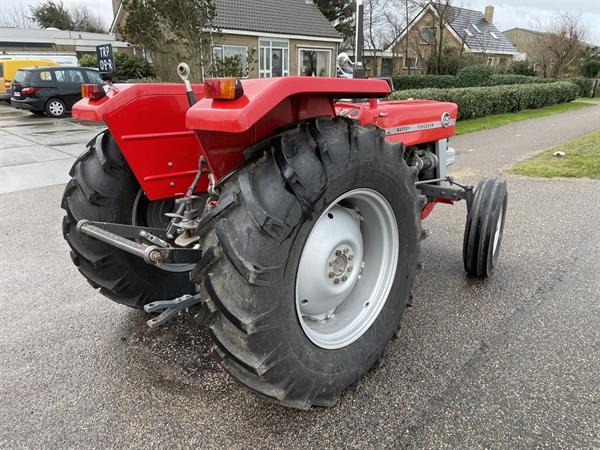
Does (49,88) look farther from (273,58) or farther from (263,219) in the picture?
(263,219)

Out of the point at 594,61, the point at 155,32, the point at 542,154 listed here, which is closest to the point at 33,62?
the point at 155,32

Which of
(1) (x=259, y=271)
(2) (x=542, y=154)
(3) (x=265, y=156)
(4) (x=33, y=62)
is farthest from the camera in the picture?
(4) (x=33, y=62)

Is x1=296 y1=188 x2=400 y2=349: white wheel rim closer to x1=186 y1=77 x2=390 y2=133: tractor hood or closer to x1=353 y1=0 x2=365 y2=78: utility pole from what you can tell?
x1=186 y1=77 x2=390 y2=133: tractor hood

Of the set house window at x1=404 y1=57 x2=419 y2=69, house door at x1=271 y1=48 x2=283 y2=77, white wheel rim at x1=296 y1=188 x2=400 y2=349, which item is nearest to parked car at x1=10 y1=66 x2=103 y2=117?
house door at x1=271 y1=48 x2=283 y2=77

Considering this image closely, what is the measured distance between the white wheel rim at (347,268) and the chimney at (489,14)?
4197 cm

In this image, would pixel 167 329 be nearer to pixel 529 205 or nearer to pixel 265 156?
pixel 265 156

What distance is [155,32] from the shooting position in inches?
423

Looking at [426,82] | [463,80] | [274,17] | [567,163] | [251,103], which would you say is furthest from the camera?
[274,17]

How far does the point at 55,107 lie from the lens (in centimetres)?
1511

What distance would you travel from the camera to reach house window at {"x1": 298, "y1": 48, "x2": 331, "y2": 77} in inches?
930

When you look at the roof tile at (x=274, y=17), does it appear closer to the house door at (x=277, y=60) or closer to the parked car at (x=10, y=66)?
the house door at (x=277, y=60)

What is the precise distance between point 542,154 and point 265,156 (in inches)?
333

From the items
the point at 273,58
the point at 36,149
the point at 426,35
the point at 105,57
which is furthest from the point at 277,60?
the point at 36,149

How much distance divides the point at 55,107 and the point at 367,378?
1624 cm
